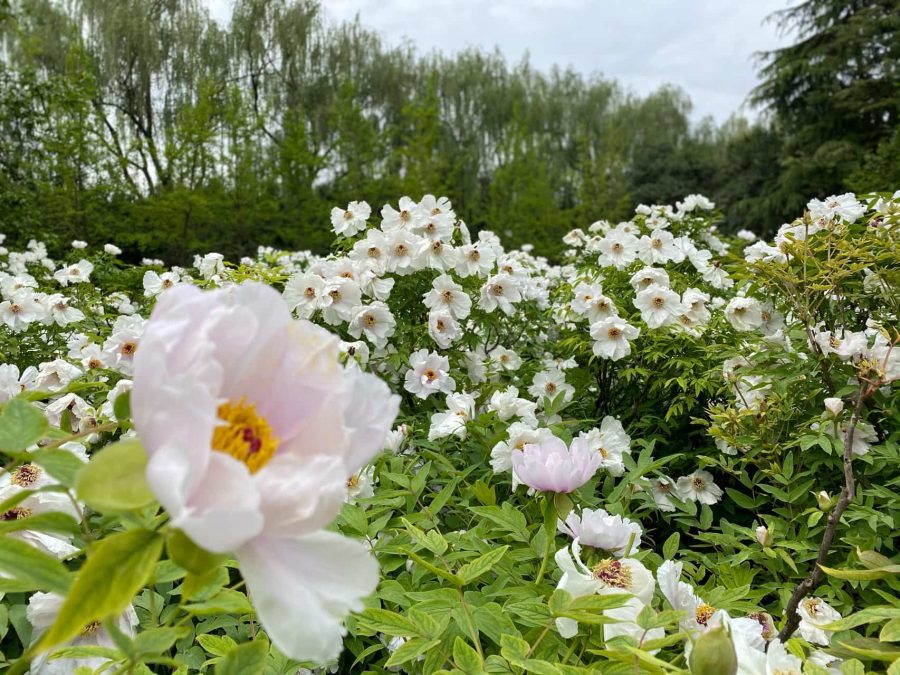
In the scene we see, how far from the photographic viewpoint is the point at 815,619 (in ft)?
3.32

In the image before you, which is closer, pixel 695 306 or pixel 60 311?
pixel 695 306

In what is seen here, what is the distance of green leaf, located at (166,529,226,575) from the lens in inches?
11.4

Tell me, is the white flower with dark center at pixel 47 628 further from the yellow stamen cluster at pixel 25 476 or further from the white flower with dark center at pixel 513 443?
the white flower with dark center at pixel 513 443

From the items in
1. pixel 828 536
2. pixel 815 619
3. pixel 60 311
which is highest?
pixel 60 311

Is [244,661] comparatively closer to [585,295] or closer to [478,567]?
[478,567]

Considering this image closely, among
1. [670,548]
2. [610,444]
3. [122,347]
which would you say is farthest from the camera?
[122,347]

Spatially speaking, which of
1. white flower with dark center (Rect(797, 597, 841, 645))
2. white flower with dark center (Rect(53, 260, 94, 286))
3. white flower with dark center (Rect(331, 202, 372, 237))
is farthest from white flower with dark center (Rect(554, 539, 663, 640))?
white flower with dark center (Rect(53, 260, 94, 286))

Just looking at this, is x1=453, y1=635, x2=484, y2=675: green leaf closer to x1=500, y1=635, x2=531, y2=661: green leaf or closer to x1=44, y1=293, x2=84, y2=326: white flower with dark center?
x1=500, y1=635, x2=531, y2=661: green leaf

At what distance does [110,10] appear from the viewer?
1348cm

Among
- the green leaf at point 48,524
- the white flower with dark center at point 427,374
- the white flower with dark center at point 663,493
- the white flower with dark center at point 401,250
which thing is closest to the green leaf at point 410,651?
the green leaf at point 48,524

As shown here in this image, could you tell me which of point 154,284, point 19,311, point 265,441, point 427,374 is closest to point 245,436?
point 265,441

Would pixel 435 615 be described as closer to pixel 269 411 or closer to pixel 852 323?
pixel 269 411

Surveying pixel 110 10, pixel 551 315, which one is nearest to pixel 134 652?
pixel 551 315

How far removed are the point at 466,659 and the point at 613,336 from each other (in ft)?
4.53
